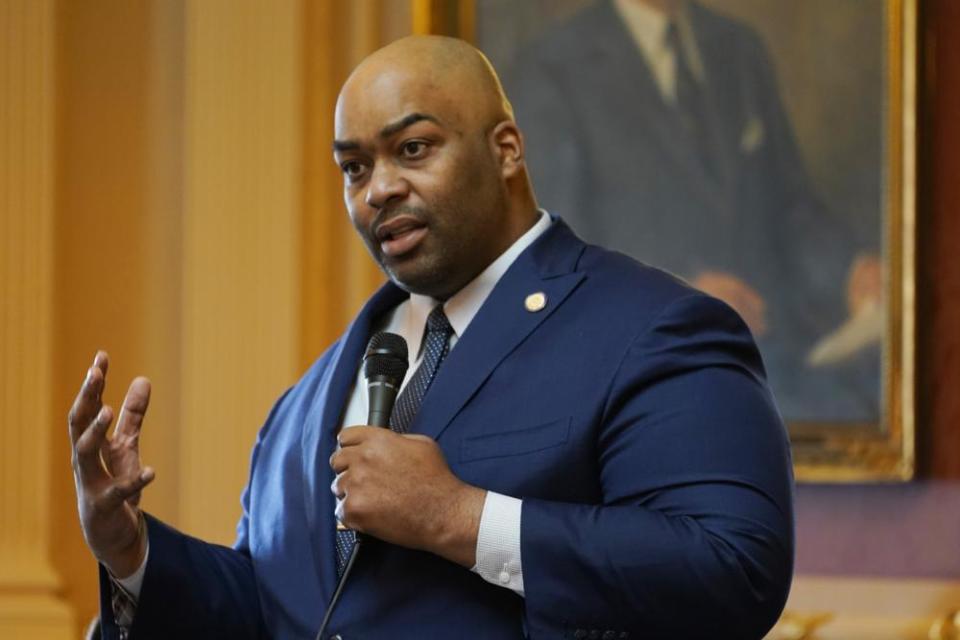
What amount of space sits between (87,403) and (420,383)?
0.54 meters

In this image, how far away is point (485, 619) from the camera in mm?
2293

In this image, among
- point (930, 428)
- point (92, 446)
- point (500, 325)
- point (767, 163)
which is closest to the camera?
point (92, 446)

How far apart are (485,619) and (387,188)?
2.33 ft

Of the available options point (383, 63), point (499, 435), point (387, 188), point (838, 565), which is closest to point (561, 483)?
point (499, 435)

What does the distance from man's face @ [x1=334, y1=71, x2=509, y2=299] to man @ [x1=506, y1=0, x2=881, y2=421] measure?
6.76 feet

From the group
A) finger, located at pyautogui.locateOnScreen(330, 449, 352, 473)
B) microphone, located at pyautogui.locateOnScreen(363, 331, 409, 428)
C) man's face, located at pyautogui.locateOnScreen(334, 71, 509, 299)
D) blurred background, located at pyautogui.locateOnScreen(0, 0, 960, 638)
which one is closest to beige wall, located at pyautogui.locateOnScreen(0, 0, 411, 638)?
blurred background, located at pyautogui.locateOnScreen(0, 0, 960, 638)

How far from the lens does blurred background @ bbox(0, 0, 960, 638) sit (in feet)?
14.6

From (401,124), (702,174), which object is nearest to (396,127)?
(401,124)

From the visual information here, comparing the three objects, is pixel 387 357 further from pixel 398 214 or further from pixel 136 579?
pixel 136 579

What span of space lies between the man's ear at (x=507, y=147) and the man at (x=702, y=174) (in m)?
1.94

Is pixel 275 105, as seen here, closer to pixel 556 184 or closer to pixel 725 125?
pixel 556 184

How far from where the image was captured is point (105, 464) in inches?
93.3

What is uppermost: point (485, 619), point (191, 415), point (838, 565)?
point (485, 619)

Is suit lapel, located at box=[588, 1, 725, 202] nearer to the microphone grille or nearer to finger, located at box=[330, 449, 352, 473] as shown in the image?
the microphone grille
